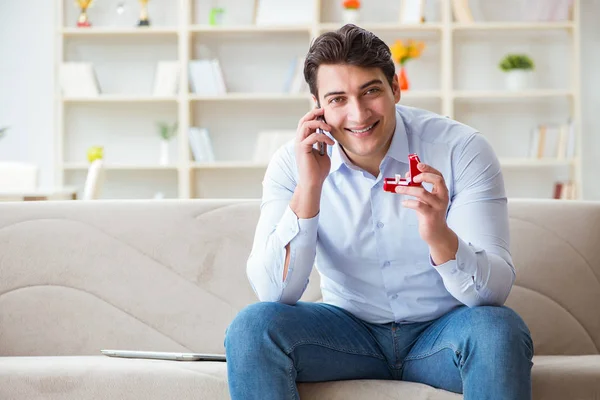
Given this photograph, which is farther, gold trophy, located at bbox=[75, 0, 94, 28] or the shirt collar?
gold trophy, located at bbox=[75, 0, 94, 28]

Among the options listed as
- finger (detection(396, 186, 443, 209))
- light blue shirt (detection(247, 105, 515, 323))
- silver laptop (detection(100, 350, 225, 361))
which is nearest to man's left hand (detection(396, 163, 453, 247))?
finger (detection(396, 186, 443, 209))

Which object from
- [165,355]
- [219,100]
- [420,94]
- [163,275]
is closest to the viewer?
[165,355]

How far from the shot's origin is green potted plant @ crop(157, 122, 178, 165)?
17.6 feet

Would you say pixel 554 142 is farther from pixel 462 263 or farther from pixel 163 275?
pixel 462 263

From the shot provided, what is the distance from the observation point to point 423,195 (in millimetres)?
1471

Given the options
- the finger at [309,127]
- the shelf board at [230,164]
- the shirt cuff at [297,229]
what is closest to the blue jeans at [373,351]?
the shirt cuff at [297,229]

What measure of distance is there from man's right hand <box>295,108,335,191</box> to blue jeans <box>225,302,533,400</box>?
26 centimetres

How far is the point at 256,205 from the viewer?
2170 millimetres

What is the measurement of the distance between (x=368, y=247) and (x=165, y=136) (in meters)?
3.80

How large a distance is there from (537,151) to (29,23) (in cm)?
347

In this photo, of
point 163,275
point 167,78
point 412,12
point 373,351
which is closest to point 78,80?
point 167,78

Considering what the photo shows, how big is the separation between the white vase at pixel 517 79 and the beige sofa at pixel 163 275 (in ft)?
10.7

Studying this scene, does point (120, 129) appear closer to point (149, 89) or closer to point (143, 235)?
point (149, 89)

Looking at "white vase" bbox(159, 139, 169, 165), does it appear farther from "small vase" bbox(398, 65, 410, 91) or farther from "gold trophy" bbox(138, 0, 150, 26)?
"small vase" bbox(398, 65, 410, 91)
